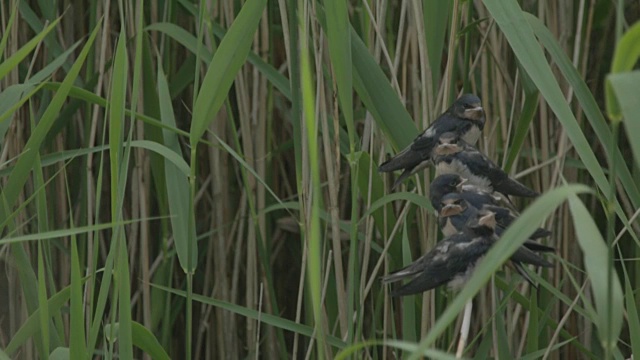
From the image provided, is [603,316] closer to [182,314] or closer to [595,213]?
[595,213]

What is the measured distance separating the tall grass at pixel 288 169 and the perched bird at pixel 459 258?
71 millimetres

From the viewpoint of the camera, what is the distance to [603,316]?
30.1 inches

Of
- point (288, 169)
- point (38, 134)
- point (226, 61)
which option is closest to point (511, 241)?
point (226, 61)

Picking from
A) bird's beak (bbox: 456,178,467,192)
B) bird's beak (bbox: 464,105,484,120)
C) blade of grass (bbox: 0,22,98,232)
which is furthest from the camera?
blade of grass (bbox: 0,22,98,232)

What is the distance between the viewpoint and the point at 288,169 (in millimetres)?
2129

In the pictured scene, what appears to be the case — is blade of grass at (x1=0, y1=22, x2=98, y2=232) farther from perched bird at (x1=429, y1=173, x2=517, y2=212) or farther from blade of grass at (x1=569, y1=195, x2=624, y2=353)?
blade of grass at (x1=569, y1=195, x2=624, y2=353)

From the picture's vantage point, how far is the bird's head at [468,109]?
3.70 ft

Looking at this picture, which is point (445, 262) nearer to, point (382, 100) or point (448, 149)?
point (448, 149)

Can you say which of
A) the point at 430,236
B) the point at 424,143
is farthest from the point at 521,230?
the point at 430,236

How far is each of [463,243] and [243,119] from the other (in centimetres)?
92

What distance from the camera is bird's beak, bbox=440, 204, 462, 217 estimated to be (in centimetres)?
96

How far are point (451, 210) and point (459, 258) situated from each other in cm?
6

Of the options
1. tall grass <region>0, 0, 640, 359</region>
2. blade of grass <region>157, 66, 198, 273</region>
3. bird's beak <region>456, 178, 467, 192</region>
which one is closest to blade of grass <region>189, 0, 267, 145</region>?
tall grass <region>0, 0, 640, 359</region>

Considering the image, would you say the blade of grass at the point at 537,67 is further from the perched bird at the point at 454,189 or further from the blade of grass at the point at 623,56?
the blade of grass at the point at 623,56
